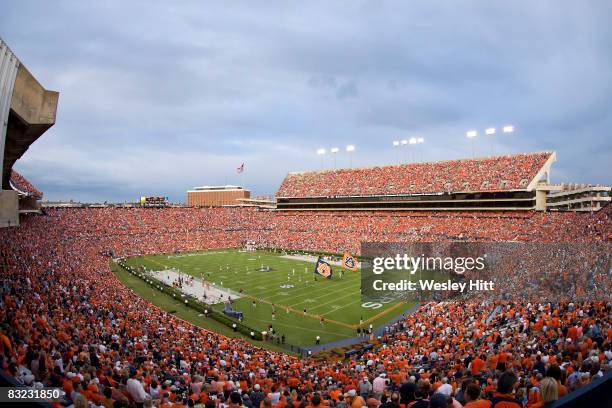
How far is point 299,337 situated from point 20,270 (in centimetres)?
1493

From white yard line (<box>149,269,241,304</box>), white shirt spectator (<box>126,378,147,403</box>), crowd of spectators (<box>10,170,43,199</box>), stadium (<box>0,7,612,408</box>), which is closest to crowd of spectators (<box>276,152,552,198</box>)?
Answer: stadium (<box>0,7,612,408</box>)

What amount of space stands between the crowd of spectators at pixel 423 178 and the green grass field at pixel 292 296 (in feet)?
79.2

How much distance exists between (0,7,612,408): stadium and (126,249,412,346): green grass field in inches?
7.3

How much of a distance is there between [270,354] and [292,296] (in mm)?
12986

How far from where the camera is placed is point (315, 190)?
75.5 meters

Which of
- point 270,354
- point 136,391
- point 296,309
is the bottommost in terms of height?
point 296,309

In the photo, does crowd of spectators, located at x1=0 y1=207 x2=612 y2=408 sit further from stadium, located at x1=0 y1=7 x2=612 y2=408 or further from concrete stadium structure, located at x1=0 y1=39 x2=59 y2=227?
concrete stadium structure, located at x1=0 y1=39 x2=59 y2=227

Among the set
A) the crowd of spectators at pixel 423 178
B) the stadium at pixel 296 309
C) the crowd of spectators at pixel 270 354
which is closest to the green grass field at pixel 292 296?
the stadium at pixel 296 309

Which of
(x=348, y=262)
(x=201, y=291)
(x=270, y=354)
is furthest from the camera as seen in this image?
(x=348, y=262)

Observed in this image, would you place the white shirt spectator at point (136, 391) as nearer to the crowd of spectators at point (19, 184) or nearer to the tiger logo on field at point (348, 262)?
the crowd of spectators at point (19, 184)

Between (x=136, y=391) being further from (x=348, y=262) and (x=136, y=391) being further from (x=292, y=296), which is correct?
(x=348, y=262)

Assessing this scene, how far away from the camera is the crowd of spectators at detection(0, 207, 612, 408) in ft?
22.3

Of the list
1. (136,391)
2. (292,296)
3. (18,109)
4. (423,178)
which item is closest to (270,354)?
→ (136,391)

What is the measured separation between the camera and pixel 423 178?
205 feet
